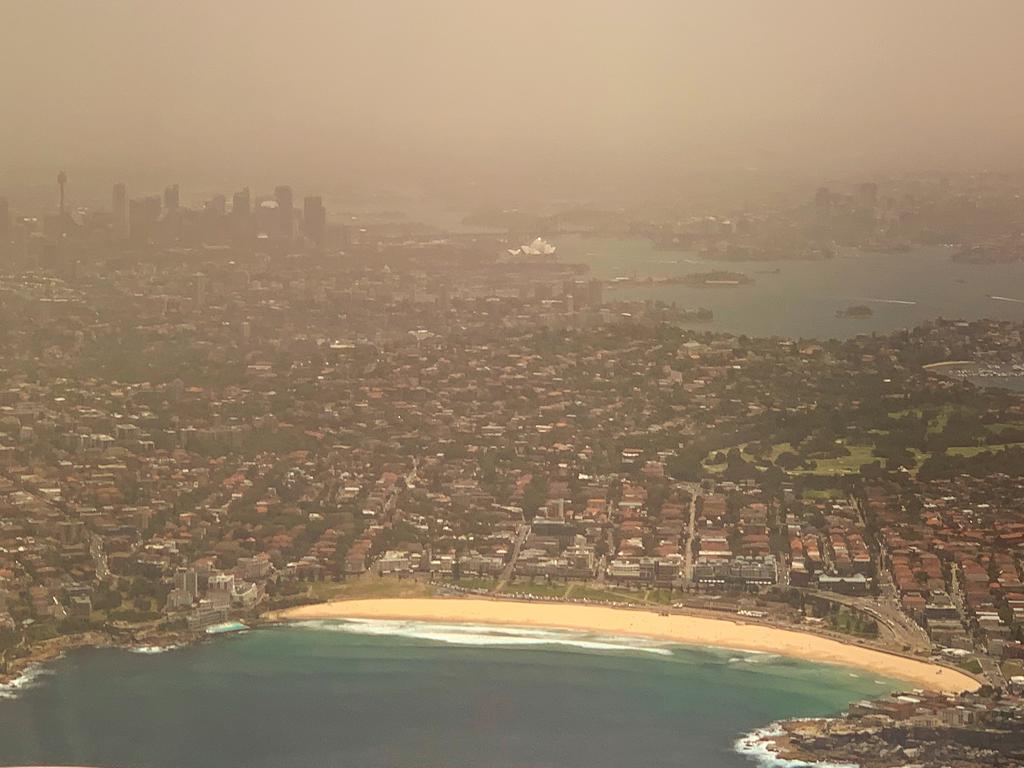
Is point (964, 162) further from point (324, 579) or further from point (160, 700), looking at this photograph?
point (160, 700)

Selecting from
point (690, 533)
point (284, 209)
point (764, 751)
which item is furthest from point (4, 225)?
point (764, 751)

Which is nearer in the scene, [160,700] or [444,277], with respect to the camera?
[160,700]

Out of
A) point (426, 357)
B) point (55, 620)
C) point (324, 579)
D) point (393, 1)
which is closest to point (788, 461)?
point (426, 357)

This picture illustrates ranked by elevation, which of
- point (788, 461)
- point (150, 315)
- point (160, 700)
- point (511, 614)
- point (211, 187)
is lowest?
point (160, 700)

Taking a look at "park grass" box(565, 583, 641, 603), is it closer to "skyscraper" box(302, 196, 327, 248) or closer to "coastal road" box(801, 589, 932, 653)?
"coastal road" box(801, 589, 932, 653)

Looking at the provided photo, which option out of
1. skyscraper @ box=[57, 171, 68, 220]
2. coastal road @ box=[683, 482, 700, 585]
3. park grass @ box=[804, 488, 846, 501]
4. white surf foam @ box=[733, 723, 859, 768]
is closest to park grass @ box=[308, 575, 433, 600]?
coastal road @ box=[683, 482, 700, 585]

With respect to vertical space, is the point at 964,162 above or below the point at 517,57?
below
